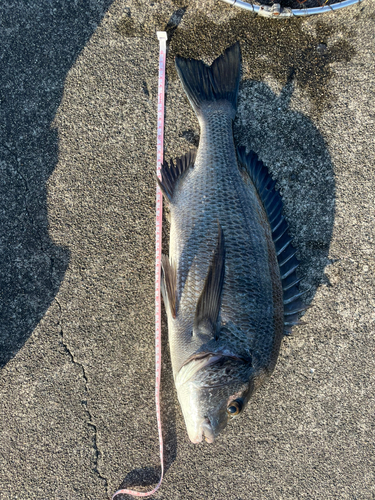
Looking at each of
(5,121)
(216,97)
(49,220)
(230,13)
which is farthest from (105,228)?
(230,13)

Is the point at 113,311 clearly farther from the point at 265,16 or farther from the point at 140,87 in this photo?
the point at 265,16

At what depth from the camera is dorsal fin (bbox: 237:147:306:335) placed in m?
2.31

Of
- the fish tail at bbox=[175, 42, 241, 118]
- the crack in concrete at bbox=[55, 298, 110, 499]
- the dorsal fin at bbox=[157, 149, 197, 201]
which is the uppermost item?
the fish tail at bbox=[175, 42, 241, 118]

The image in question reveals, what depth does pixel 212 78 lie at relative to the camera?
2.58 m

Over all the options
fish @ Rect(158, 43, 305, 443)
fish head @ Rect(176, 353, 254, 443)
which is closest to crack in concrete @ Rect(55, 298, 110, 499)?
fish @ Rect(158, 43, 305, 443)

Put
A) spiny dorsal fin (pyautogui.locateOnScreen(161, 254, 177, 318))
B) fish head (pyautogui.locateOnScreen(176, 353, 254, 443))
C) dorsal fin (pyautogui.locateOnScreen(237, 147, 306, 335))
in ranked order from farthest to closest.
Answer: dorsal fin (pyautogui.locateOnScreen(237, 147, 306, 335)), spiny dorsal fin (pyautogui.locateOnScreen(161, 254, 177, 318)), fish head (pyautogui.locateOnScreen(176, 353, 254, 443))

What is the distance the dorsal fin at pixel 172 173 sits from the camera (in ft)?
7.74

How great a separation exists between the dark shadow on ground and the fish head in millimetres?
1424

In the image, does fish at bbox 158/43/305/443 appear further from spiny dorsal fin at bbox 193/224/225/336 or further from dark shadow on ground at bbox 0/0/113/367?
dark shadow on ground at bbox 0/0/113/367

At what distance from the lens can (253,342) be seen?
2062mm

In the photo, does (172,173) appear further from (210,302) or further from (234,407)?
(234,407)

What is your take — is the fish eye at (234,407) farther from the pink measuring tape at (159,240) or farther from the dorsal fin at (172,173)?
the dorsal fin at (172,173)

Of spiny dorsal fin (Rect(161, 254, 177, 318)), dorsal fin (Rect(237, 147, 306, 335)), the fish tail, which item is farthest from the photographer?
the fish tail

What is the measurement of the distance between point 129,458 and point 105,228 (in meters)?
2.00
